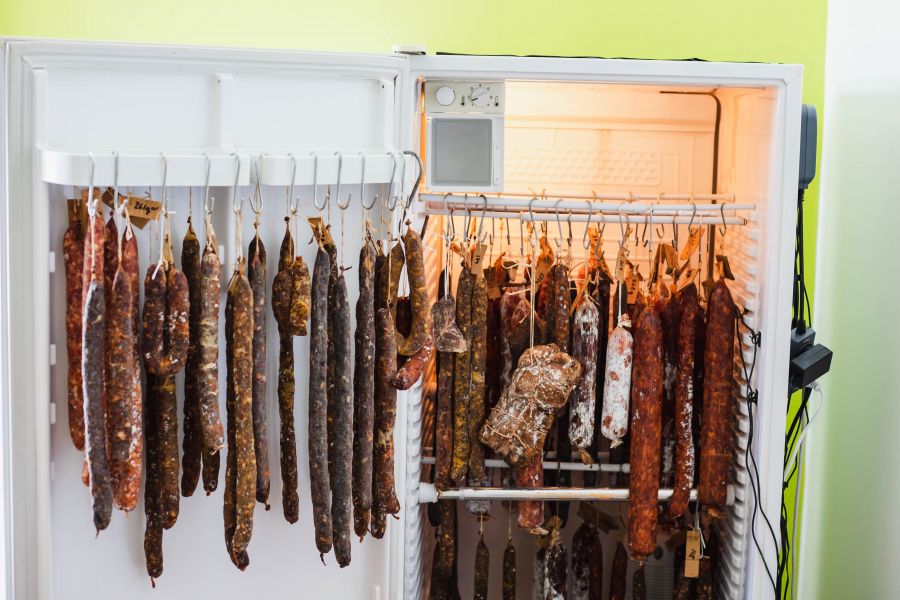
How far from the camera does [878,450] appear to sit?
3.12 metres

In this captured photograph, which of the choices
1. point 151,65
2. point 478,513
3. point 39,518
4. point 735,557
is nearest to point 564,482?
point 478,513

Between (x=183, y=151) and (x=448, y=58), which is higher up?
(x=448, y=58)

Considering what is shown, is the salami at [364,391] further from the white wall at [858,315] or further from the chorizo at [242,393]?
the white wall at [858,315]

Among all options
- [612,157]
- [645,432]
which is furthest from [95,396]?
[612,157]

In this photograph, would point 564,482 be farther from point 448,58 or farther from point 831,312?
point 448,58

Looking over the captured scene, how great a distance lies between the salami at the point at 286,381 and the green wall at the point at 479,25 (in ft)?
4.76

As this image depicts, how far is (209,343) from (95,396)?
0.26m

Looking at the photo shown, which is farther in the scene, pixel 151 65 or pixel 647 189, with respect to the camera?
pixel 647 189

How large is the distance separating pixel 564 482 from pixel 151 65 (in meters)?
1.91

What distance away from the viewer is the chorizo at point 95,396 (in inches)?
83.8

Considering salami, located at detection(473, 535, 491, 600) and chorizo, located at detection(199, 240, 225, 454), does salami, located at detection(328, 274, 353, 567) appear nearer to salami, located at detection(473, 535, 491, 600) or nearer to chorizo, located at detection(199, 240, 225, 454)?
chorizo, located at detection(199, 240, 225, 454)

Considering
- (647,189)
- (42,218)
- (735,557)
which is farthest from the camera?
(647,189)

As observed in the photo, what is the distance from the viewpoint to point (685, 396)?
9.59 ft

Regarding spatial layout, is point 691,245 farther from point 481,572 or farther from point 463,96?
Answer: point 481,572
